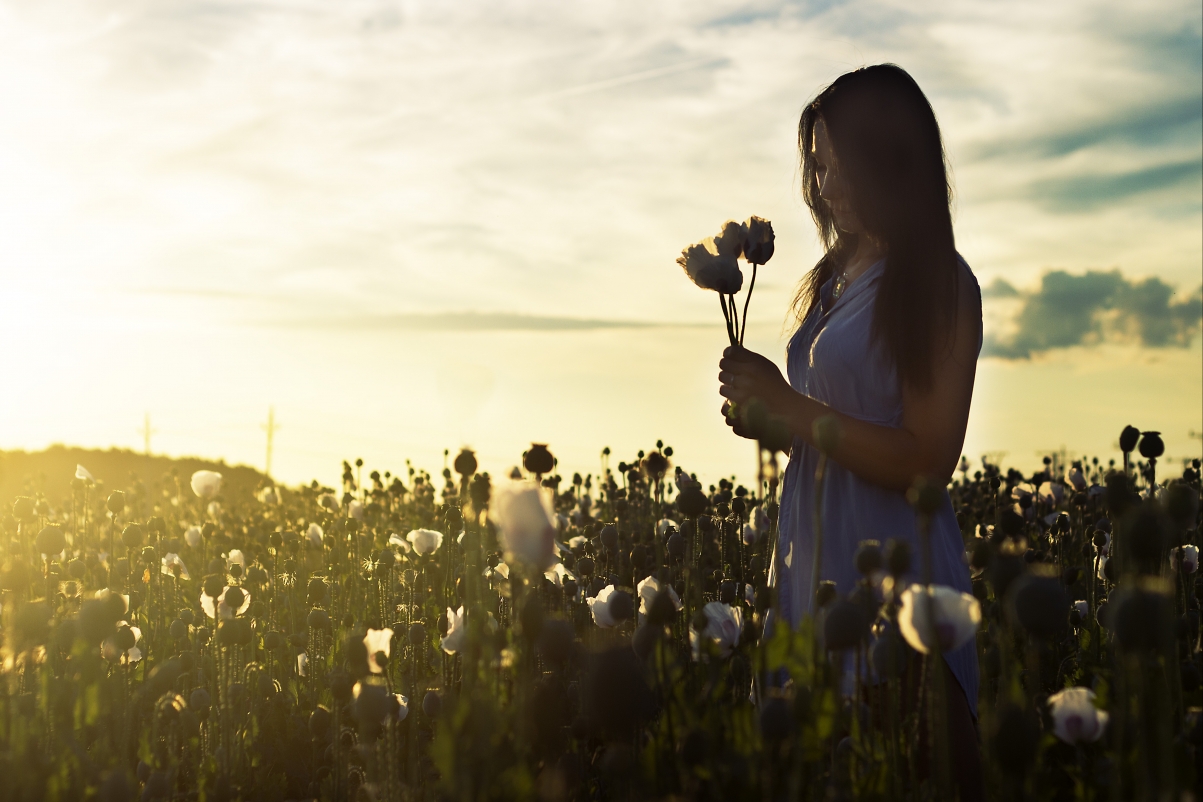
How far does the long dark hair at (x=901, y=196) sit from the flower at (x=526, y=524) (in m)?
1.39

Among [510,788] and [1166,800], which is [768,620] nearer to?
[510,788]

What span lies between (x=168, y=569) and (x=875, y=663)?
4947mm

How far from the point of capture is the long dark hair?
2.92m

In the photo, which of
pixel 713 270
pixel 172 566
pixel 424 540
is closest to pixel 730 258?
pixel 713 270

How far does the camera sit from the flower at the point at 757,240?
2.96 m

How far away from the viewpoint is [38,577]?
16.1 feet

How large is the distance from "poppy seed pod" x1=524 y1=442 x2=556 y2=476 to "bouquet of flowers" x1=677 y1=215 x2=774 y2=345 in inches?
25.0

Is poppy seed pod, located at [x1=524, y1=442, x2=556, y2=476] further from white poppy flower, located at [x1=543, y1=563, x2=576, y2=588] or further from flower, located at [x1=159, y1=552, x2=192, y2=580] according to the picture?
flower, located at [x1=159, y1=552, x2=192, y2=580]

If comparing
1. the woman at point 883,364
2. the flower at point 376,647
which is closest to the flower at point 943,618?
the woman at point 883,364

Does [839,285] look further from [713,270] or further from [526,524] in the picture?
[526,524]

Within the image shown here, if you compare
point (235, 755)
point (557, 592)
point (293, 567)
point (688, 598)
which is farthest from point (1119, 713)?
point (293, 567)

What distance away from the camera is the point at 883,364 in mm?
3016

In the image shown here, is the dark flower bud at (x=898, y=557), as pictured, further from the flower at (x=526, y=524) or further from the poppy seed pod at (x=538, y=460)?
the poppy seed pod at (x=538, y=460)

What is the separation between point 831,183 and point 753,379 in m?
0.83
